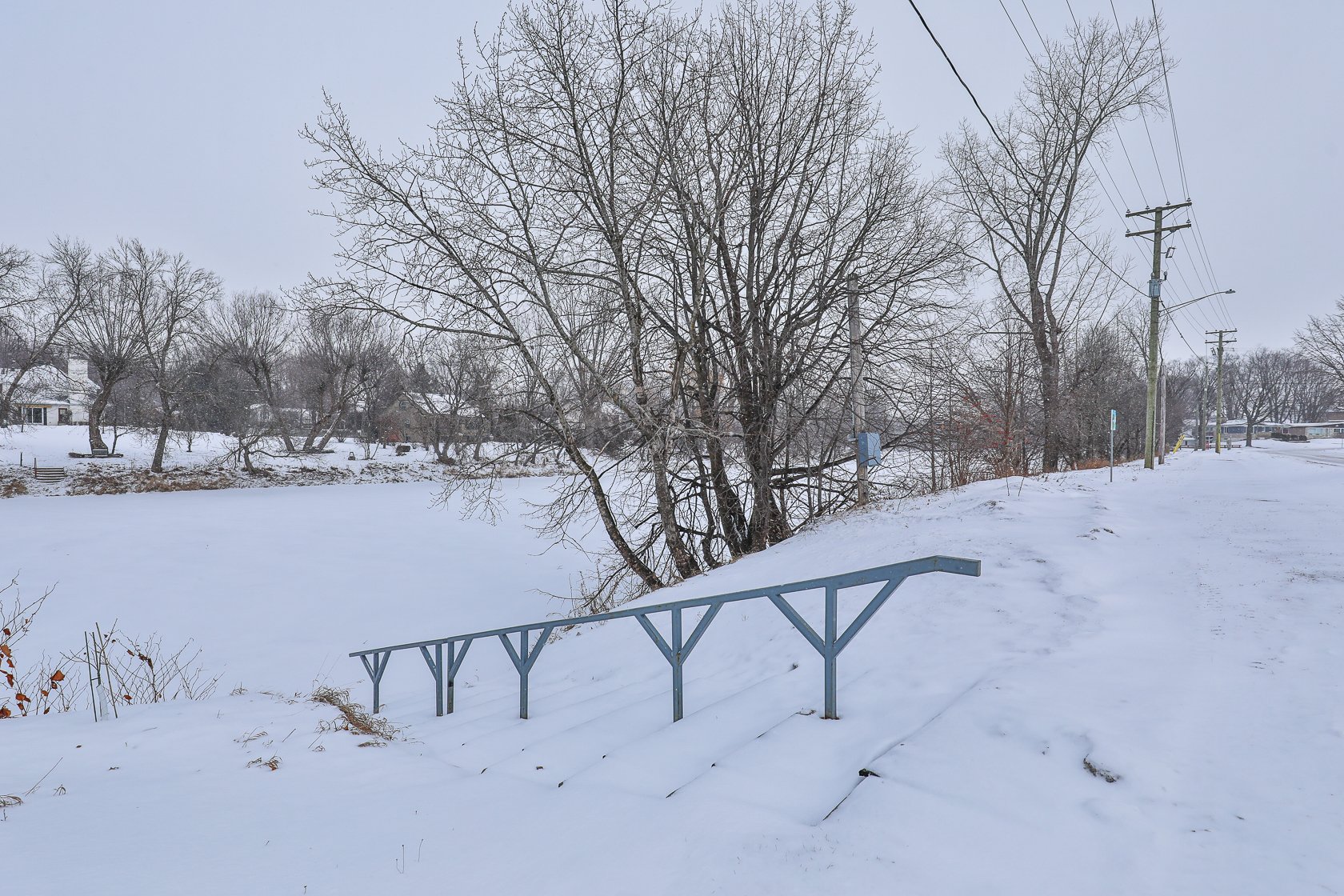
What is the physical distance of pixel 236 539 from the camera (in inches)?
794

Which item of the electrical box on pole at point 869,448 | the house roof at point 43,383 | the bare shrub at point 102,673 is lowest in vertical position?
the bare shrub at point 102,673

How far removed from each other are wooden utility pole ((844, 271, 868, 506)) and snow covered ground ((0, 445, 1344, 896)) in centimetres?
385

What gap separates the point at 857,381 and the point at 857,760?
9.04m

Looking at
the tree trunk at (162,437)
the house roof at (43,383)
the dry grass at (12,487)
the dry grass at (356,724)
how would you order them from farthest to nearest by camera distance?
the tree trunk at (162,437) → the house roof at (43,383) → the dry grass at (12,487) → the dry grass at (356,724)

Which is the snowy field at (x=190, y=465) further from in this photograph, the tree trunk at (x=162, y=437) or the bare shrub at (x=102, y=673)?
the bare shrub at (x=102, y=673)

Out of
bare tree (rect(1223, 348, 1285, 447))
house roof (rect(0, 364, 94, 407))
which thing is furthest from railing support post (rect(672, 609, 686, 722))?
bare tree (rect(1223, 348, 1285, 447))

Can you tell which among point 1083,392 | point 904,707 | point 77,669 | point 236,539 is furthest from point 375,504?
point 1083,392

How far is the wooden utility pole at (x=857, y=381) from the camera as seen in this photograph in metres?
11.1

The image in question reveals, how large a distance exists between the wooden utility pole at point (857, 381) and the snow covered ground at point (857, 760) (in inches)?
151

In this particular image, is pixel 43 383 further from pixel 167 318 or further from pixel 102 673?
pixel 102 673

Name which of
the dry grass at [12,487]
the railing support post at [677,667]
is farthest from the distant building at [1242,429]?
the dry grass at [12,487]

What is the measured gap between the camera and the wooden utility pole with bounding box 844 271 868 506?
438 inches

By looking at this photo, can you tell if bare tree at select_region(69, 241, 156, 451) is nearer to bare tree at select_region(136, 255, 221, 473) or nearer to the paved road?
bare tree at select_region(136, 255, 221, 473)

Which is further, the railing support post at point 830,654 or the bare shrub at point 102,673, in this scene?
the bare shrub at point 102,673
